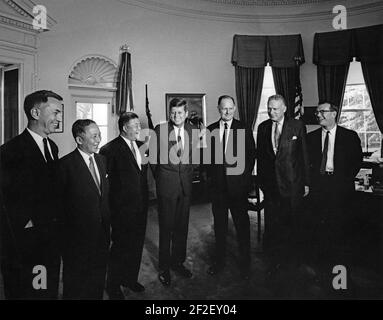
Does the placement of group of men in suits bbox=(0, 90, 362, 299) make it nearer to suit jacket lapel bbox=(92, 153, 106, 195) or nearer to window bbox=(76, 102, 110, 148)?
suit jacket lapel bbox=(92, 153, 106, 195)

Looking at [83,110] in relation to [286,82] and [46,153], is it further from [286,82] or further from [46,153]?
[286,82]

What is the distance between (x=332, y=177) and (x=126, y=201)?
4.82 ft

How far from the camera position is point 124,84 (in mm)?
2494

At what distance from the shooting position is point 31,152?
1.62 m

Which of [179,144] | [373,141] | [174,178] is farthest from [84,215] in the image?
[373,141]

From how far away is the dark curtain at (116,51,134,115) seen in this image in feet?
7.65

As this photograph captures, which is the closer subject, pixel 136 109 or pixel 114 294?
pixel 114 294

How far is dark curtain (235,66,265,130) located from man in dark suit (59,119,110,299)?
2053mm

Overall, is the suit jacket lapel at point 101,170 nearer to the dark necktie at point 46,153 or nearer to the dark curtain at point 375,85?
the dark necktie at point 46,153

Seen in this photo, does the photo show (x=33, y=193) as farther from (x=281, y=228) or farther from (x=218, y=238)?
(x=281, y=228)
